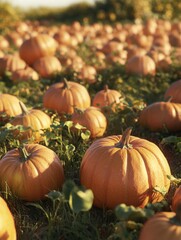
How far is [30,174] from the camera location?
3035 millimetres

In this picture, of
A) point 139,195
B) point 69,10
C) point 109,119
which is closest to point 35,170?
point 139,195

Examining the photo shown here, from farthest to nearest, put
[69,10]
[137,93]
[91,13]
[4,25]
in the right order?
[69,10]
[91,13]
[4,25]
[137,93]

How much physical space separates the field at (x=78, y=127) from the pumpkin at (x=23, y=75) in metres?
0.02

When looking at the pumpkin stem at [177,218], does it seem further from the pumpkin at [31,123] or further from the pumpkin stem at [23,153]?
the pumpkin at [31,123]

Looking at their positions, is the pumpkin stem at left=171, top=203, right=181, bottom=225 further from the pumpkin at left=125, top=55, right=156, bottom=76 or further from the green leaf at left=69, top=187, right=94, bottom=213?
the pumpkin at left=125, top=55, right=156, bottom=76

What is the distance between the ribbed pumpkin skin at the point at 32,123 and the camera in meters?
4.00

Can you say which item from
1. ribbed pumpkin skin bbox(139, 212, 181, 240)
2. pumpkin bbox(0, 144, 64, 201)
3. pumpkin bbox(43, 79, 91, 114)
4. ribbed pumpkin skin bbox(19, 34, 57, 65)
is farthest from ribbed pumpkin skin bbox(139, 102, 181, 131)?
ribbed pumpkin skin bbox(19, 34, 57, 65)

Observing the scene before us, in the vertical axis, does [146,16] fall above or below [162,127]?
above

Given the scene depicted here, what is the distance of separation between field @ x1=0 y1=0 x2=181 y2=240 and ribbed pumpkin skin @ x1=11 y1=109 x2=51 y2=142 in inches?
0.5

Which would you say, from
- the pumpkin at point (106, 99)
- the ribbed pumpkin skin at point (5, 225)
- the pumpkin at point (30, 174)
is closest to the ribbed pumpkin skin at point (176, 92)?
the pumpkin at point (106, 99)

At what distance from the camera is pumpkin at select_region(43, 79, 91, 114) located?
4.96 m

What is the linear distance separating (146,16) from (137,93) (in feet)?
39.8

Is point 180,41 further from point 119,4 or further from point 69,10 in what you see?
point 69,10

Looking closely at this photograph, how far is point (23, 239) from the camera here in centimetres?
271
